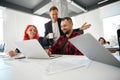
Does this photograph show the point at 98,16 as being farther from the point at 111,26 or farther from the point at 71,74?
the point at 71,74

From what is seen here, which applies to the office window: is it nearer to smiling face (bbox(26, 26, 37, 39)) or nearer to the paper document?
smiling face (bbox(26, 26, 37, 39))

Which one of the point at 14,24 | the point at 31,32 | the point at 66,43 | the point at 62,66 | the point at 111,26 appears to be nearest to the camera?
the point at 62,66

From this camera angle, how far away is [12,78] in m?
0.40

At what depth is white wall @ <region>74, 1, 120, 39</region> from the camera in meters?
5.80

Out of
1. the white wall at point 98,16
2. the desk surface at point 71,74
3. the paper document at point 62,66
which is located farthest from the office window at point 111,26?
the desk surface at point 71,74

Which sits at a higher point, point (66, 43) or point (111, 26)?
point (111, 26)

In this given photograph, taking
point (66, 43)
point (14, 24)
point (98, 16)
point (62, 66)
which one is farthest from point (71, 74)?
point (98, 16)

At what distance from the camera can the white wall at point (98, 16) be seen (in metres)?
5.80

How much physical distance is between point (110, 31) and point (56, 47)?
16.9ft

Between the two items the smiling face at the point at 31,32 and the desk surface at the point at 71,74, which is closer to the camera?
the desk surface at the point at 71,74

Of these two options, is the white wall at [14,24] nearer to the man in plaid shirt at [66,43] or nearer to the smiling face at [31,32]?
the smiling face at [31,32]

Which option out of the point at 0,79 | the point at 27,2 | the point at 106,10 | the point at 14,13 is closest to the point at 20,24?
the point at 14,13

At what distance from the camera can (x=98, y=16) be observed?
6.52 metres

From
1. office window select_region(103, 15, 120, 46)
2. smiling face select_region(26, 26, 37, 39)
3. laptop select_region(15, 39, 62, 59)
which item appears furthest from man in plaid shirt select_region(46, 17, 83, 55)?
office window select_region(103, 15, 120, 46)
